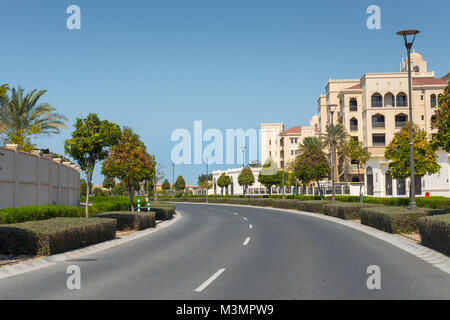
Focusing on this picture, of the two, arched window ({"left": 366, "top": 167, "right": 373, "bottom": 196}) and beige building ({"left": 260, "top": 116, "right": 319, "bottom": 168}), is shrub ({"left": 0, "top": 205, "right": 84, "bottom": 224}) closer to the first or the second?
arched window ({"left": 366, "top": 167, "right": 373, "bottom": 196})

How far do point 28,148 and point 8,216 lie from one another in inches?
605

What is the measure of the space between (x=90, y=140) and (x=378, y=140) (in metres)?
63.7

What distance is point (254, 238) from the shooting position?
1692 cm

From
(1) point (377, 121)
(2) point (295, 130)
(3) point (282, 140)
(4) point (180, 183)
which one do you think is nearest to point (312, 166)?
(1) point (377, 121)

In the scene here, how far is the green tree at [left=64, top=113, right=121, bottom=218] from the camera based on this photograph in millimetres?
18125

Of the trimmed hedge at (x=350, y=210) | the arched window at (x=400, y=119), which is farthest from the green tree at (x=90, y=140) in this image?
the arched window at (x=400, y=119)

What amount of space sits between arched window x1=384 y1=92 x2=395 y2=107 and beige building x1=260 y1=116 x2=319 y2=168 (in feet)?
102

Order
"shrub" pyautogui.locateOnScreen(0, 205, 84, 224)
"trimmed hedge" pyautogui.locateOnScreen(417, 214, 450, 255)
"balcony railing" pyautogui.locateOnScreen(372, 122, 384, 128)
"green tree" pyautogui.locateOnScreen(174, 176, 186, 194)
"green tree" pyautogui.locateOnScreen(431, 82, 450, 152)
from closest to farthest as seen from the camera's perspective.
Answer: "trimmed hedge" pyautogui.locateOnScreen(417, 214, 450, 255)
"shrub" pyautogui.locateOnScreen(0, 205, 84, 224)
"green tree" pyautogui.locateOnScreen(431, 82, 450, 152)
"balcony railing" pyautogui.locateOnScreen(372, 122, 384, 128)
"green tree" pyautogui.locateOnScreen(174, 176, 186, 194)

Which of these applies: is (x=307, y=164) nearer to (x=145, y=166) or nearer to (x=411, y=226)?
(x=145, y=166)

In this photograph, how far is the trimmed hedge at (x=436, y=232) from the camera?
11.9 metres

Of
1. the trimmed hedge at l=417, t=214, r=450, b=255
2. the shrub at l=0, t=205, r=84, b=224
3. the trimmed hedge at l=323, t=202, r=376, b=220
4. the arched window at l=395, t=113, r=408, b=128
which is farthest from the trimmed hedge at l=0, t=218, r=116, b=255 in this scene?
the arched window at l=395, t=113, r=408, b=128
